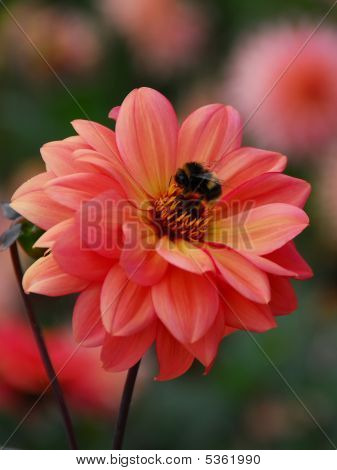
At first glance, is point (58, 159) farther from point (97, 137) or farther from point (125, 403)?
point (125, 403)

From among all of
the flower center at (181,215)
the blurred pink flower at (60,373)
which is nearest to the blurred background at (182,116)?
the blurred pink flower at (60,373)

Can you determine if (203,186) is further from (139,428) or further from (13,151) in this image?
(13,151)

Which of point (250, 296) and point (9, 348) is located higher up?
point (250, 296)

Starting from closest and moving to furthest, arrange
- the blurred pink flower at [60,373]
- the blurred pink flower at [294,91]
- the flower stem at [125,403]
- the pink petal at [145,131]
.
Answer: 1. the flower stem at [125,403]
2. the pink petal at [145,131]
3. the blurred pink flower at [60,373]
4. the blurred pink flower at [294,91]

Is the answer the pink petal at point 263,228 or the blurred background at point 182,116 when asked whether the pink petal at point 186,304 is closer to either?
the pink petal at point 263,228

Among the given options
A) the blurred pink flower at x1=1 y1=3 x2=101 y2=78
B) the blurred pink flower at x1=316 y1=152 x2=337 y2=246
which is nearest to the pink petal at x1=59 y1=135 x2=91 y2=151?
the blurred pink flower at x1=316 y1=152 x2=337 y2=246

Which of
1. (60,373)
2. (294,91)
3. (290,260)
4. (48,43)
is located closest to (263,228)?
(290,260)

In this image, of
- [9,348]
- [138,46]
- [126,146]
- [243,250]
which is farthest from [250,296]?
[138,46]
